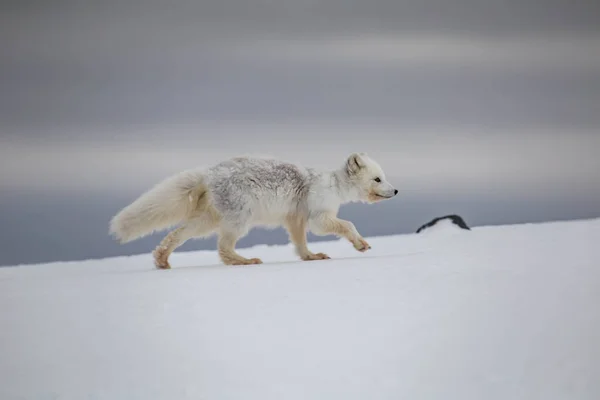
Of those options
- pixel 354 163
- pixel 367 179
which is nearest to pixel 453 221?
pixel 367 179

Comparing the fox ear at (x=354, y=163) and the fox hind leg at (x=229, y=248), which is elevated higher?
the fox ear at (x=354, y=163)

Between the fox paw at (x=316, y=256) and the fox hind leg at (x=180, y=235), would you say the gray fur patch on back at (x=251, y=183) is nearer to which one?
the fox hind leg at (x=180, y=235)

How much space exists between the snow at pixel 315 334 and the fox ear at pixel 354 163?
5.02ft

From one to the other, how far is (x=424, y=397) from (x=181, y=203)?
295cm

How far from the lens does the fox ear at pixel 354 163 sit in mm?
5658

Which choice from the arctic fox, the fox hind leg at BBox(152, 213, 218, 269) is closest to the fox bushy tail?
the arctic fox

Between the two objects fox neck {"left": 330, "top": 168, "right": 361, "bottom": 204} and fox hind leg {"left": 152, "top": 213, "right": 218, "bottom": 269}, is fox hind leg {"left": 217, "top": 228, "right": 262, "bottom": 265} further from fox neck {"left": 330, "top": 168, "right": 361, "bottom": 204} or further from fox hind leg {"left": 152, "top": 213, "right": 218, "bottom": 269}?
fox neck {"left": 330, "top": 168, "right": 361, "bottom": 204}

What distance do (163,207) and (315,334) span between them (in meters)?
2.39

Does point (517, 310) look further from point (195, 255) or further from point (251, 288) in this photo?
point (195, 255)

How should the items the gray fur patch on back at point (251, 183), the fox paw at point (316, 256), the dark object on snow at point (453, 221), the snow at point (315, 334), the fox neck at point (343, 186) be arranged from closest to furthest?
the snow at point (315, 334) → the gray fur patch on back at point (251, 183) → the fox paw at point (316, 256) → the fox neck at point (343, 186) → the dark object on snow at point (453, 221)

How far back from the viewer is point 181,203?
17.3 feet

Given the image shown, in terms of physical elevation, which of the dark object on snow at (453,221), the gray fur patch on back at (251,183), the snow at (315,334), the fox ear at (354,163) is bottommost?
the snow at (315,334)

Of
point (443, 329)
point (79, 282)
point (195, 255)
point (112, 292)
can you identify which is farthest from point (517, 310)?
point (195, 255)

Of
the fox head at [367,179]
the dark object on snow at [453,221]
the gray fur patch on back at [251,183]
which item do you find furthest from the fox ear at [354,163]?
the dark object on snow at [453,221]
